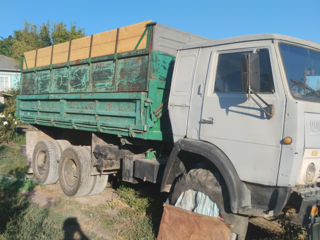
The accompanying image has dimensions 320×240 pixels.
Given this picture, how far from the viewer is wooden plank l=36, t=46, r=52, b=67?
7.08 m

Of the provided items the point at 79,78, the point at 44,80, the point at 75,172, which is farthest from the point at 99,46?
the point at 75,172

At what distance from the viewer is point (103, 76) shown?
5.35 meters

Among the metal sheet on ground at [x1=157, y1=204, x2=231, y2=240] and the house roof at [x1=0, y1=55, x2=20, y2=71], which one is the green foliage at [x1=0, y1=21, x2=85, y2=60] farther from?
the metal sheet on ground at [x1=157, y1=204, x2=231, y2=240]

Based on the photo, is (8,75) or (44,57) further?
(8,75)

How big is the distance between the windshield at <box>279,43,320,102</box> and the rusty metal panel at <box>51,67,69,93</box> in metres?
4.38

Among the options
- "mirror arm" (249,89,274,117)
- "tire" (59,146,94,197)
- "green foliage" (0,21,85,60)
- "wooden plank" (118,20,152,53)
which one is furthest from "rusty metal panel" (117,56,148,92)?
"green foliage" (0,21,85,60)

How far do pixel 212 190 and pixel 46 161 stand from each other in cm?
473

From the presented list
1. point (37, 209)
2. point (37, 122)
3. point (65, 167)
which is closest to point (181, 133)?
point (37, 209)

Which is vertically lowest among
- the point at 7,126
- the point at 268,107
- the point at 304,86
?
the point at 7,126

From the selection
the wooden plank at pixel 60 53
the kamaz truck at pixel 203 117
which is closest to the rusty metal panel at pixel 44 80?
the wooden plank at pixel 60 53

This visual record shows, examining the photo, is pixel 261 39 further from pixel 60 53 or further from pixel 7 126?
pixel 7 126

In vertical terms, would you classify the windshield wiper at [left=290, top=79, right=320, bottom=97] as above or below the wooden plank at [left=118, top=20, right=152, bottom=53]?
below

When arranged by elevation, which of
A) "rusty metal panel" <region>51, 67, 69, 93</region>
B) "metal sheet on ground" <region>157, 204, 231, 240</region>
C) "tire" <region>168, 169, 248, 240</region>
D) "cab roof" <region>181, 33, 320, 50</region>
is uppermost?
"cab roof" <region>181, 33, 320, 50</region>

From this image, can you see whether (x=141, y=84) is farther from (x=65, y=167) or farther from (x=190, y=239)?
(x=65, y=167)
